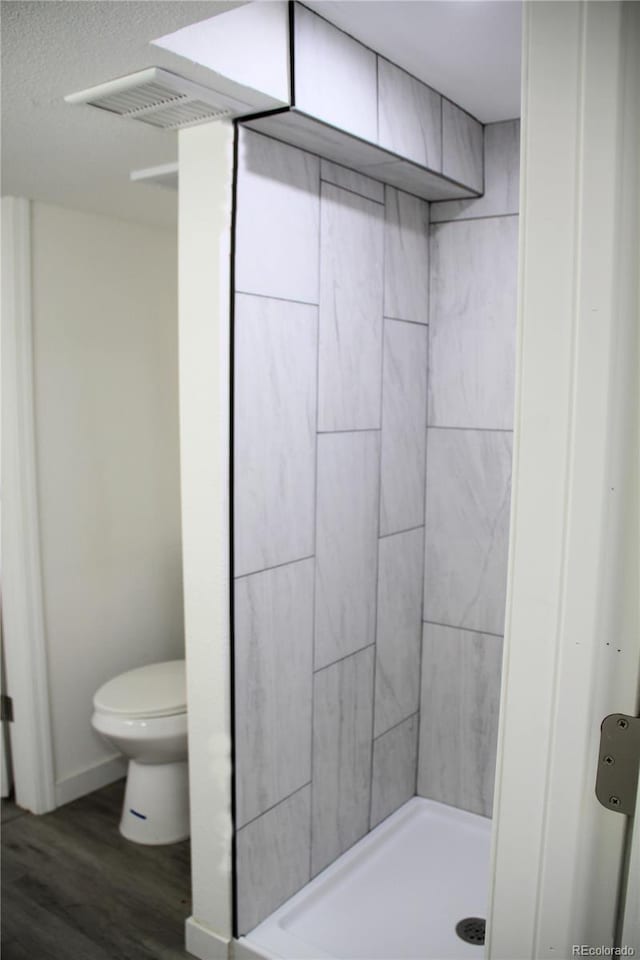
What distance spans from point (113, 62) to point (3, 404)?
146 centimetres

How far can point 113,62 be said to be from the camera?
1.56 m

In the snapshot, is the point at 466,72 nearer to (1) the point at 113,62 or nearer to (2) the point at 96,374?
(1) the point at 113,62

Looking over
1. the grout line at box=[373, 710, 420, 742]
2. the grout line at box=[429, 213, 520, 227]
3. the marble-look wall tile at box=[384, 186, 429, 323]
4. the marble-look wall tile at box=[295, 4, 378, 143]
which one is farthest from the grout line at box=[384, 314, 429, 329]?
the grout line at box=[373, 710, 420, 742]

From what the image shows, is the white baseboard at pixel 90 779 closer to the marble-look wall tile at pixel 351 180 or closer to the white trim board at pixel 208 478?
the white trim board at pixel 208 478

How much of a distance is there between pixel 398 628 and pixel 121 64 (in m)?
1.85

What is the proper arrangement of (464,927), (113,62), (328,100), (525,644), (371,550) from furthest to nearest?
1. (371,550)
2. (464,927)
3. (328,100)
4. (113,62)
5. (525,644)

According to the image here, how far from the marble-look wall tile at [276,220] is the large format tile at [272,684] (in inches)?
29.4

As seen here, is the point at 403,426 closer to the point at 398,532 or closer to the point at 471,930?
the point at 398,532

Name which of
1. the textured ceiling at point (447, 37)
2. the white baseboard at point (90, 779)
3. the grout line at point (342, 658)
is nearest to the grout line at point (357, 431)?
the grout line at point (342, 658)

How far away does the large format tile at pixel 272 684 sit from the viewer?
2045mm

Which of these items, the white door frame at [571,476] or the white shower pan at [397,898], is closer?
the white door frame at [571,476]

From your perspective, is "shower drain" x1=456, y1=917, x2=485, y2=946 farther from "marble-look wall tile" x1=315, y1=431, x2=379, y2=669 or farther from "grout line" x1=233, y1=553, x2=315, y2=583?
"grout line" x1=233, y1=553, x2=315, y2=583

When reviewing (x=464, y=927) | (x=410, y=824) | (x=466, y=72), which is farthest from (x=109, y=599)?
(x=466, y=72)

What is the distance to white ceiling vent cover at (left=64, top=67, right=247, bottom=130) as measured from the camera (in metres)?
1.63
